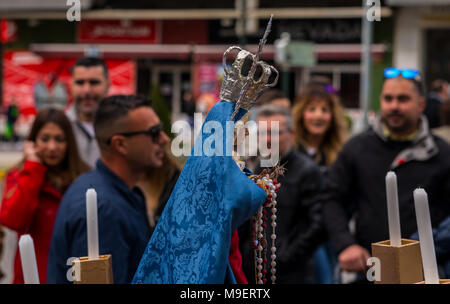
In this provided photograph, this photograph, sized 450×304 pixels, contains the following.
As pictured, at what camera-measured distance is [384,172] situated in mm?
2504

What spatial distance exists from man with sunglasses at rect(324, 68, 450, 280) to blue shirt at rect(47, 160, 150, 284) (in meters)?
0.92

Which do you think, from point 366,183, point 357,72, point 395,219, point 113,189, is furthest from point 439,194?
point 357,72

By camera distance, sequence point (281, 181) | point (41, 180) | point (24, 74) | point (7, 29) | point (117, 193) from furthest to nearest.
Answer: point (24, 74), point (7, 29), point (281, 181), point (41, 180), point (117, 193)

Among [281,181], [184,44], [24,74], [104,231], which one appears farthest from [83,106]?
[24,74]

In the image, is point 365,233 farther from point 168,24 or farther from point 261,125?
point 168,24

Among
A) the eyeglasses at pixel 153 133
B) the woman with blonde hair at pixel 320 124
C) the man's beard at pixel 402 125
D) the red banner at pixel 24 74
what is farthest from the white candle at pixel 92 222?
the red banner at pixel 24 74

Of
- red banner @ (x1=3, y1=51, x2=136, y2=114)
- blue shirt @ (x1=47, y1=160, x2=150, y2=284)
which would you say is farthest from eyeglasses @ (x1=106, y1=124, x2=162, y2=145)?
red banner @ (x1=3, y1=51, x2=136, y2=114)

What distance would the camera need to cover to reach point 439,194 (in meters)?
2.42

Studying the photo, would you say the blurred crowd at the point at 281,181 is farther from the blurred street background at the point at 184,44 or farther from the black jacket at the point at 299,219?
the blurred street background at the point at 184,44

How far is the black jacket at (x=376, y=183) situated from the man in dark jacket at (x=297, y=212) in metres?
0.06

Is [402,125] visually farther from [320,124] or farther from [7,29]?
[7,29]

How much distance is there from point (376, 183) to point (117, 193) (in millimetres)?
1091

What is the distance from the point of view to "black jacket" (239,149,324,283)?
2432 mm

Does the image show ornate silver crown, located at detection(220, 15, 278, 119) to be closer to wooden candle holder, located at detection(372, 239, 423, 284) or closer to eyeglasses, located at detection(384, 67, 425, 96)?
wooden candle holder, located at detection(372, 239, 423, 284)
